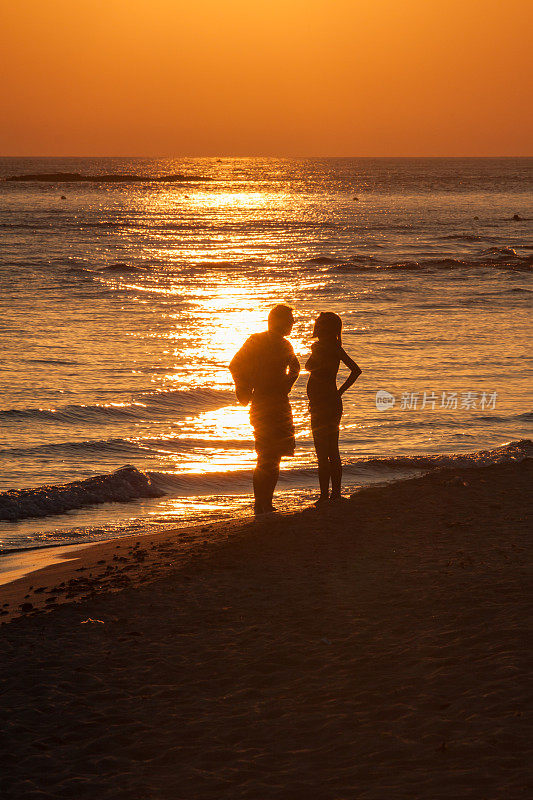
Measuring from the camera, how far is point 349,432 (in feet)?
42.5

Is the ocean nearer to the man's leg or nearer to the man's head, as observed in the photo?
the man's leg

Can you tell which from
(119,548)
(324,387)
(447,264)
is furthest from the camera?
(447,264)

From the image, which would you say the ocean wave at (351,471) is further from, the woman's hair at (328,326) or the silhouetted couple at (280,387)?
the woman's hair at (328,326)

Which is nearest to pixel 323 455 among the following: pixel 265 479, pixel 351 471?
pixel 265 479

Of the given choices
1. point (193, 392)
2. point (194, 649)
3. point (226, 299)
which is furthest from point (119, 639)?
point (226, 299)

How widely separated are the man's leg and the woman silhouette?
1.42ft

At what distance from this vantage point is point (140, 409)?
1454 centimetres

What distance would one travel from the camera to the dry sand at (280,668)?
12.2 ft

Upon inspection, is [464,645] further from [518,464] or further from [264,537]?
[518,464]

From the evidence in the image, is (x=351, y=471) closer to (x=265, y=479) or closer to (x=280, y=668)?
(x=265, y=479)

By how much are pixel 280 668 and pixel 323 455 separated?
3.62 m

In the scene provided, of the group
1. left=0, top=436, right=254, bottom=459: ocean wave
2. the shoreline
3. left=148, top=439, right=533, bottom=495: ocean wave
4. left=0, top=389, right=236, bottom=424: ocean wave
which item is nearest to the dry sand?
the shoreline

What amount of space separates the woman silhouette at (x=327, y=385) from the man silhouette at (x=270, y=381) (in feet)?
0.81

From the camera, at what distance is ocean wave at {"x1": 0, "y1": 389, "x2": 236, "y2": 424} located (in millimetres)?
13836
